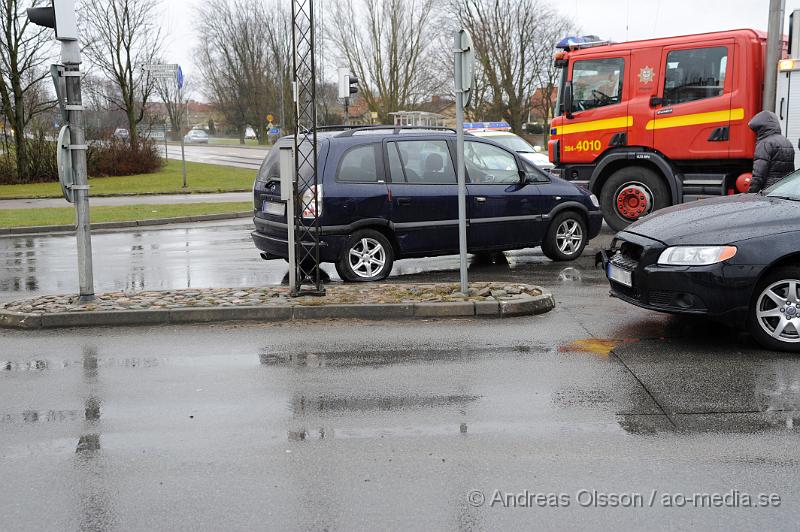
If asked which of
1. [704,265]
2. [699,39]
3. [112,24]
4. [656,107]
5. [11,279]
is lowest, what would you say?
[11,279]

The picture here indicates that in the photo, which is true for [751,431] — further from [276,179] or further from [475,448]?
[276,179]

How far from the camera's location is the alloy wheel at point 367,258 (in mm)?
10102

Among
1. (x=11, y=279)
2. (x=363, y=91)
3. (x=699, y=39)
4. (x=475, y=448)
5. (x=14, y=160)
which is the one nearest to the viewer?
(x=475, y=448)

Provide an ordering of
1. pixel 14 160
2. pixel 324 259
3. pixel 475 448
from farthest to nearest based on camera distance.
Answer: pixel 14 160, pixel 324 259, pixel 475 448

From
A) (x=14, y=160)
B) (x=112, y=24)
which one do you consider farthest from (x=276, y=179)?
(x=112, y=24)

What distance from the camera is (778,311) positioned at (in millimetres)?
6652

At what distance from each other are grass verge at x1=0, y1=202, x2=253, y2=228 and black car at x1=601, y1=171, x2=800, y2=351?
48.4 ft

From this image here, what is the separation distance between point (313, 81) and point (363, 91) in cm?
5026

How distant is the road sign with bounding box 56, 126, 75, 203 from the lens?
320 inches

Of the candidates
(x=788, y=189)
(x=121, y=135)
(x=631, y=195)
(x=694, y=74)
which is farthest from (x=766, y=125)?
(x=121, y=135)

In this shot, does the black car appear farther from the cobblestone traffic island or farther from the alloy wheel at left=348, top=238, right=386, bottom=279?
the alloy wheel at left=348, top=238, right=386, bottom=279

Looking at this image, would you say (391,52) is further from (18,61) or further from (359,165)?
(359,165)

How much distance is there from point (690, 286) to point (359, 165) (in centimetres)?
461

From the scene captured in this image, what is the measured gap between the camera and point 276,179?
10.2m
